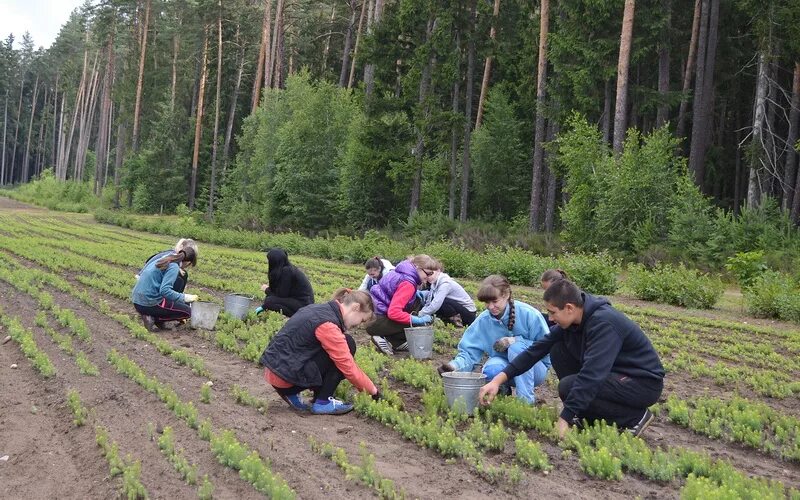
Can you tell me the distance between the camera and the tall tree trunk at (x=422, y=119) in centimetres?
3034

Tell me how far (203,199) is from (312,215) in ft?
57.5

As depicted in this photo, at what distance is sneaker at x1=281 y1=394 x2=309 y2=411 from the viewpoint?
21.3 feet

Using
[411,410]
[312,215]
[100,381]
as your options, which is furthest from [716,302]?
[312,215]

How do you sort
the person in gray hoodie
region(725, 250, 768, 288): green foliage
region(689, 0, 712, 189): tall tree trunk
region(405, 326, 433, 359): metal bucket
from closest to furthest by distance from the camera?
region(405, 326, 433, 359): metal bucket
the person in gray hoodie
region(725, 250, 768, 288): green foliage
region(689, 0, 712, 189): tall tree trunk

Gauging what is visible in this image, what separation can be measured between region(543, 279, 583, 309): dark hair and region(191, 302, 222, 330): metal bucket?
5.83 m

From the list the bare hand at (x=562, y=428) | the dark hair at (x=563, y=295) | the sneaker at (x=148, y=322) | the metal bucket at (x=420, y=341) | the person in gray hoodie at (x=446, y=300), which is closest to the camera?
the dark hair at (x=563, y=295)

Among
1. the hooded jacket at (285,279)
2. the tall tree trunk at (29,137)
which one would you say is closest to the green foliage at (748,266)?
the hooded jacket at (285,279)

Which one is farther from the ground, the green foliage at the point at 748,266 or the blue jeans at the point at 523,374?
the green foliage at the point at 748,266

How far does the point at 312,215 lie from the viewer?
34.9 meters

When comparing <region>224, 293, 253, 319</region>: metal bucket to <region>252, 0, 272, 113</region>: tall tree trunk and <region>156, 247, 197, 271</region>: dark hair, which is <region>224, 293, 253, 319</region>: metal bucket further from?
<region>252, 0, 272, 113</region>: tall tree trunk

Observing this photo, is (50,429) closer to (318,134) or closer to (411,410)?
(411,410)

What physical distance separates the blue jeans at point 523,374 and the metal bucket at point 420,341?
171cm

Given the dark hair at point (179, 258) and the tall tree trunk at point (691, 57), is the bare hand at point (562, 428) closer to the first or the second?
the dark hair at point (179, 258)

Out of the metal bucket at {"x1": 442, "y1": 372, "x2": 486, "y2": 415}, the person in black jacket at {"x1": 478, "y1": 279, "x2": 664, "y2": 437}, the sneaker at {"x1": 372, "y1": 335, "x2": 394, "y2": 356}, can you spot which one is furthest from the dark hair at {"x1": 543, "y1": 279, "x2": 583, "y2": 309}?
the sneaker at {"x1": 372, "y1": 335, "x2": 394, "y2": 356}
